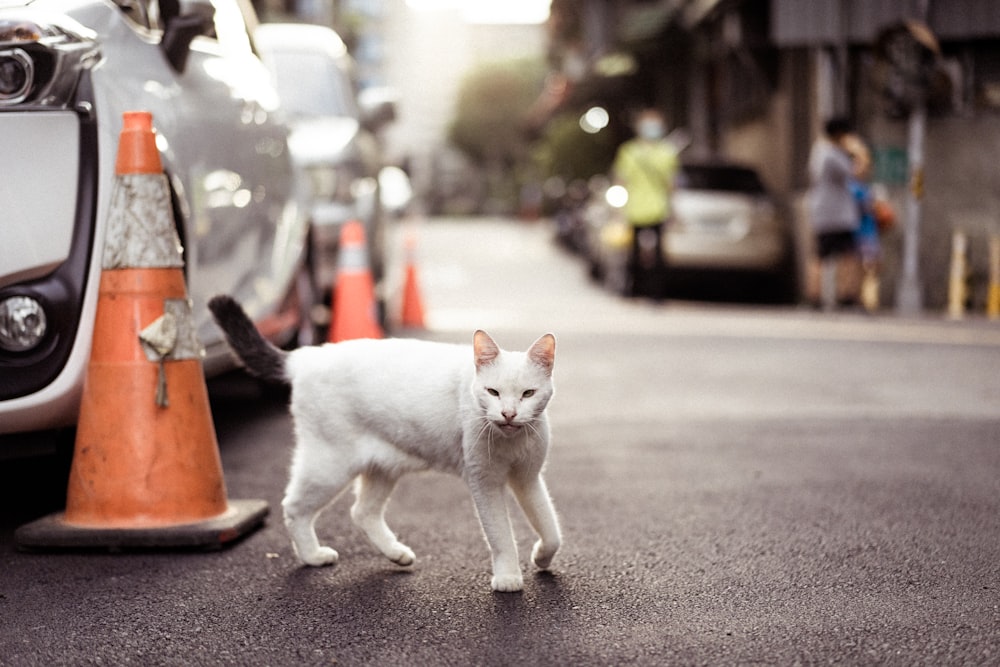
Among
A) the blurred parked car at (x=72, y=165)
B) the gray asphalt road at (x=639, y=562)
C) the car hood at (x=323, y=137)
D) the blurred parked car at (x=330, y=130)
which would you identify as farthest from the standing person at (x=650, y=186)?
the blurred parked car at (x=72, y=165)

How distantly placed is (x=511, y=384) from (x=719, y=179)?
13.8 m

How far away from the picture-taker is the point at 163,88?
17.2 ft

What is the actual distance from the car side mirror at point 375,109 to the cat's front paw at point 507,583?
7709mm

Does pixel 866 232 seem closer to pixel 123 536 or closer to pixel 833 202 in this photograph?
pixel 833 202

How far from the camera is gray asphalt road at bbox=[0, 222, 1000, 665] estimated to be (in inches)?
131

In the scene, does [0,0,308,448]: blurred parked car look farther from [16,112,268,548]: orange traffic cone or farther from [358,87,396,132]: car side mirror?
[358,87,396,132]: car side mirror

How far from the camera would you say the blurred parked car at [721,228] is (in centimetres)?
1658

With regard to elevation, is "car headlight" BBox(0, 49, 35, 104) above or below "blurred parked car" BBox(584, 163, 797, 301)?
above

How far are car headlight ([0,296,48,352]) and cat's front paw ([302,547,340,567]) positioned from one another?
1.17 metres

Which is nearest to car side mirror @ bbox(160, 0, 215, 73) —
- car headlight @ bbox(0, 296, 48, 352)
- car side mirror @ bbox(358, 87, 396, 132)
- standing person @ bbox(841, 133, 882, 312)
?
car headlight @ bbox(0, 296, 48, 352)

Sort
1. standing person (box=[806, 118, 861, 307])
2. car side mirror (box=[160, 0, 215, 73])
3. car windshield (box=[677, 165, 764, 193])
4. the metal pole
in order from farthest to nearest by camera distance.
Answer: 1. car windshield (box=[677, 165, 764, 193])
2. the metal pole
3. standing person (box=[806, 118, 861, 307])
4. car side mirror (box=[160, 0, 215, 73])

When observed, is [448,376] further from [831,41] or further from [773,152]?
[773,152]

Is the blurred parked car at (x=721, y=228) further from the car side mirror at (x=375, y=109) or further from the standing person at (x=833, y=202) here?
the car side mirror at (x=375, y=109)

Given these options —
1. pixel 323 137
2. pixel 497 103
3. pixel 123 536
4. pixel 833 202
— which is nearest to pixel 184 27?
pixel 123 536
